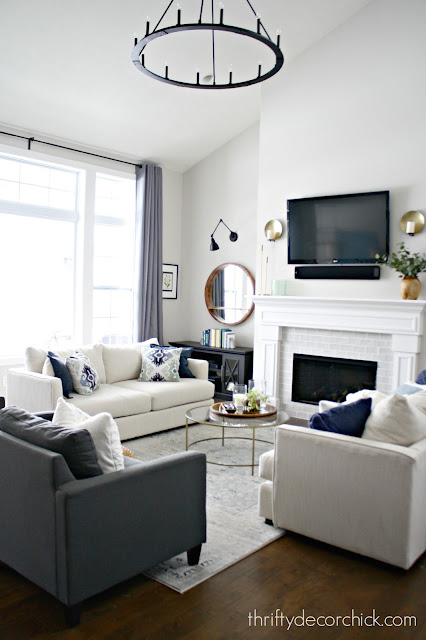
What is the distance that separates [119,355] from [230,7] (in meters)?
3.26

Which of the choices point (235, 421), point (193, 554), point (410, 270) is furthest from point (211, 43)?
point (193, 554)

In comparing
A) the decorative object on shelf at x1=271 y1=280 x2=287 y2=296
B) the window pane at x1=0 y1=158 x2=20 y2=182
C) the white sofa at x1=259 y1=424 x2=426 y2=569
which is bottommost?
the white sofa at x1=259 y1=424 x2=426 y2=569

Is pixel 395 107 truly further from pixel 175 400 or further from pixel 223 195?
pixel 175 400

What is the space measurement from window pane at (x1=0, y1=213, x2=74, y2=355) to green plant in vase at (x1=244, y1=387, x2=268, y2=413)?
2.65 m

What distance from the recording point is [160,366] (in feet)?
18.5

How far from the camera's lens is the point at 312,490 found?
119 inches

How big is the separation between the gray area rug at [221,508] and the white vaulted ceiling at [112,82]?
3330mm

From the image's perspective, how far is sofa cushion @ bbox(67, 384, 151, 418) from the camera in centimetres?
464

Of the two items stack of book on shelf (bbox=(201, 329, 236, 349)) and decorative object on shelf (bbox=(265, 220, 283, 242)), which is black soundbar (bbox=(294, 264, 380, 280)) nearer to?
decorative object on shelf (bbox=(265, 220, 283, 242))

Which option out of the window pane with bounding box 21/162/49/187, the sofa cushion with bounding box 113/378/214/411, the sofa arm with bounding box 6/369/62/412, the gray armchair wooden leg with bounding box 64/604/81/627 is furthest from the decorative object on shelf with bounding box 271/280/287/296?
the gray armchair wooden leg with bounding box 64/604/81/627

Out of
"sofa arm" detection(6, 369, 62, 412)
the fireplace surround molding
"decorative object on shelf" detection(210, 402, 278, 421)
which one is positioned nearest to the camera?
"decorative object on shelf" detection(210, 402, 278, 421)

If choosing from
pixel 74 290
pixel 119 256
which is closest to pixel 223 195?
pixel 119 256

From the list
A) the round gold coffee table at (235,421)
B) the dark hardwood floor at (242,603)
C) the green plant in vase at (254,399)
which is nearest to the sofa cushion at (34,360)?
the round gold coffee table at (235,421)

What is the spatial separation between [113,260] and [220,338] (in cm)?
160
